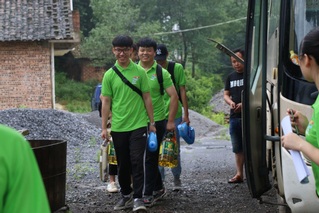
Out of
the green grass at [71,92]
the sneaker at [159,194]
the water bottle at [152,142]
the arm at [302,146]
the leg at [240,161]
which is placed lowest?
the green grass at [71,92]

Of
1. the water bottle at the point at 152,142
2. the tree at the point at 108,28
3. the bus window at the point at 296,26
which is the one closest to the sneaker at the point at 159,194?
the water bottle at the point at 152,142

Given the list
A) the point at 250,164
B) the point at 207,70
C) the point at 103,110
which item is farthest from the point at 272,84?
the point at 207,70

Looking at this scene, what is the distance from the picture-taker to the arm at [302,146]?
386 cm

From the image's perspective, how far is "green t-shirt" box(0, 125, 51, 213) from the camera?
227cm

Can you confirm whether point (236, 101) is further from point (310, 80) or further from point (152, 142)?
point (310, 80)

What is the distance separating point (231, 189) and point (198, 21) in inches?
2360

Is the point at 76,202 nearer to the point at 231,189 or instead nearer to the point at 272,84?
the point at 231,189

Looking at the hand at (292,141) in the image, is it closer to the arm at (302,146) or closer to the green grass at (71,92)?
the arm at (302,146)

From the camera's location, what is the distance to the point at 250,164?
6820 mm

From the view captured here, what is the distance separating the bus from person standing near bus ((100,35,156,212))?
1.50 m

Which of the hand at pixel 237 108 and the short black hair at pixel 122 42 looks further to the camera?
the hand at pixel 237 108

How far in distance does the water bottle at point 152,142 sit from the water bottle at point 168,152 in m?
0.72

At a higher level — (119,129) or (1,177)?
(1,177)

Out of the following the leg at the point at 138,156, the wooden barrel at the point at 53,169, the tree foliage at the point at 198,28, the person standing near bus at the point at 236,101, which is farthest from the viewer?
the tree foliage at the point at 198,28
